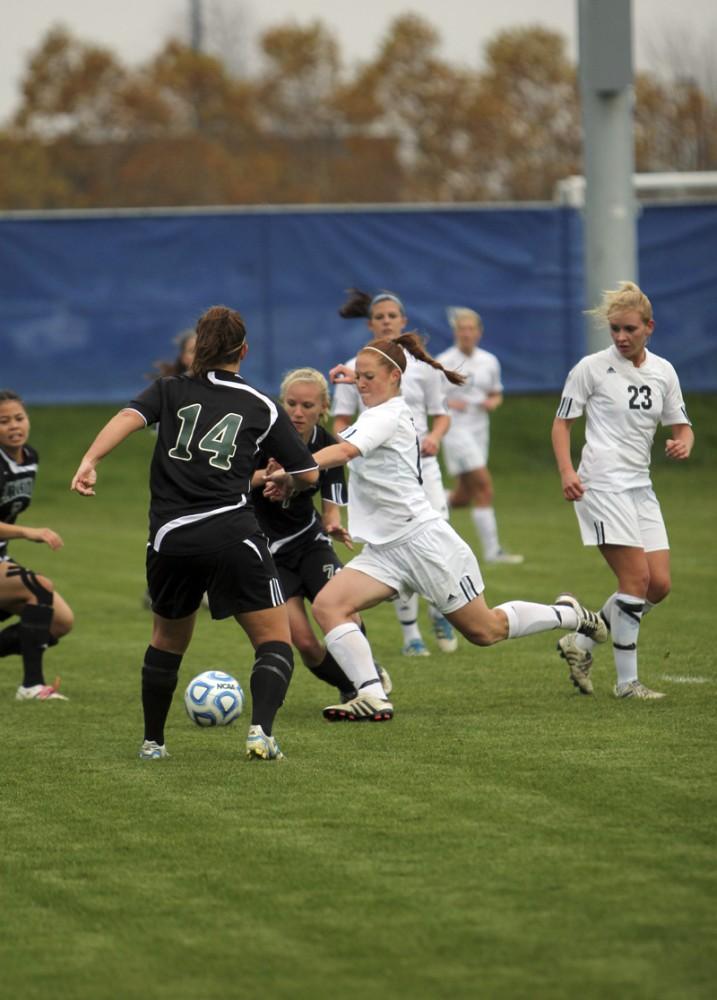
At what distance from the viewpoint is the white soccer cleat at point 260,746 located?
685 centimetres

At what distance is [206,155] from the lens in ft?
142

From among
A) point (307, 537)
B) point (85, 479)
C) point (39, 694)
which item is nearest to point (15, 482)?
point (39, 694)

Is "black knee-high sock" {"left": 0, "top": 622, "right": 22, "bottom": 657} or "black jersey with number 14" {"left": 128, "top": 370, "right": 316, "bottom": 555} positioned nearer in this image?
"black jersey with number 14" {"left": 128, "top": 370, "right": 316, "bottom": 555}

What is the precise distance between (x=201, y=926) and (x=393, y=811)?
54.5 inches

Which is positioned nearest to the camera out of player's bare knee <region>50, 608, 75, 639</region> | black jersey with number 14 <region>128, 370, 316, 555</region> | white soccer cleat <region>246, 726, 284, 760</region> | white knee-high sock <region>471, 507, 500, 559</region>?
black jersey with number 14 <region>128, 370, 316, 555</region>

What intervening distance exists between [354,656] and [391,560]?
465mm

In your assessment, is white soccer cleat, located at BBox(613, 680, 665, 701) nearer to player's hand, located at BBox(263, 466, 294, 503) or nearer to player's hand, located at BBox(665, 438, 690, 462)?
player's hand, located at BBox(665, 438, 690, 462)

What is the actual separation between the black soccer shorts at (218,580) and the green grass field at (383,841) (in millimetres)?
654

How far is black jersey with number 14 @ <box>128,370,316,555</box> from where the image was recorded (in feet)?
21.4

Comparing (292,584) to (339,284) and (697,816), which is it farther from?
(339,284)

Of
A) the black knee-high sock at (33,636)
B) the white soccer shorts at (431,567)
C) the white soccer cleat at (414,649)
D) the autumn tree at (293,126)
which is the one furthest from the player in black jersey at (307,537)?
the autumn tree at (293,126)

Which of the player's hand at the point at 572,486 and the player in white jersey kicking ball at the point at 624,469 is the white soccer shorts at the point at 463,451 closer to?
the player in white jersey kicking ball at the point at 624,469

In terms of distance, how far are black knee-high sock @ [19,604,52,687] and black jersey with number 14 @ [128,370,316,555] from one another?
8.08 feet

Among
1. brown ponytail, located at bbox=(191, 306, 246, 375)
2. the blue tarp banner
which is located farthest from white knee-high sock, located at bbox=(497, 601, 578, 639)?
the blue tarp banner
